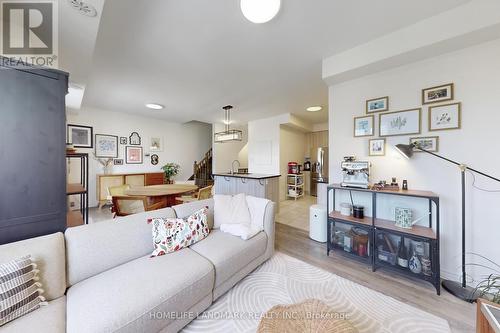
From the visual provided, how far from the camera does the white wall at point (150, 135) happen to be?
4.76 metres

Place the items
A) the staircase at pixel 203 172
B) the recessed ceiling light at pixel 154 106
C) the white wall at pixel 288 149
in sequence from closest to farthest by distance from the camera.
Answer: the recessed ceiling light at pixel 154 106 → the white wall at pixel 288 149 → the staircase at pixel 203 172

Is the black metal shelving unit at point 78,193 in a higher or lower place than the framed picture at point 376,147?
lower

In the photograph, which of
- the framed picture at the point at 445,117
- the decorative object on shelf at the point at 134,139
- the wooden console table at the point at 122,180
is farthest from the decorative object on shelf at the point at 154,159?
the framed picture at the point at 445,117

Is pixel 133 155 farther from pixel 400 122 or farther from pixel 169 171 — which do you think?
pixel 400 122

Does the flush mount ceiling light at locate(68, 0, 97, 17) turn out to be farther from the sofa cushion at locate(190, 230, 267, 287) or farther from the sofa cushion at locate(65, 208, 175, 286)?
the sofa cushion at locate(190, 230, 267, 287)

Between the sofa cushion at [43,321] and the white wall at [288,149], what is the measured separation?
5082 millimetres

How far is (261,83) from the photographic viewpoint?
10.8 feet

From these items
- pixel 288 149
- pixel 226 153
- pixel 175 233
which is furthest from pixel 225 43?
pixel 226 153

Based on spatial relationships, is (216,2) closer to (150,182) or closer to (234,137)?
(234,137)

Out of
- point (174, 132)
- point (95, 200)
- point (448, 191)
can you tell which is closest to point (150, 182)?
point (95, 200)

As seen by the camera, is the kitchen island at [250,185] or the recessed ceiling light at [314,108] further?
the recessed ceiling light at [314,108]

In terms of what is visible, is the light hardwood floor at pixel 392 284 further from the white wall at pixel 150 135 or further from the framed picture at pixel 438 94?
the white wall at pixel 150 135

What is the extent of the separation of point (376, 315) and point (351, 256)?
0.83 m

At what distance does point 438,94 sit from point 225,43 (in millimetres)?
2406
